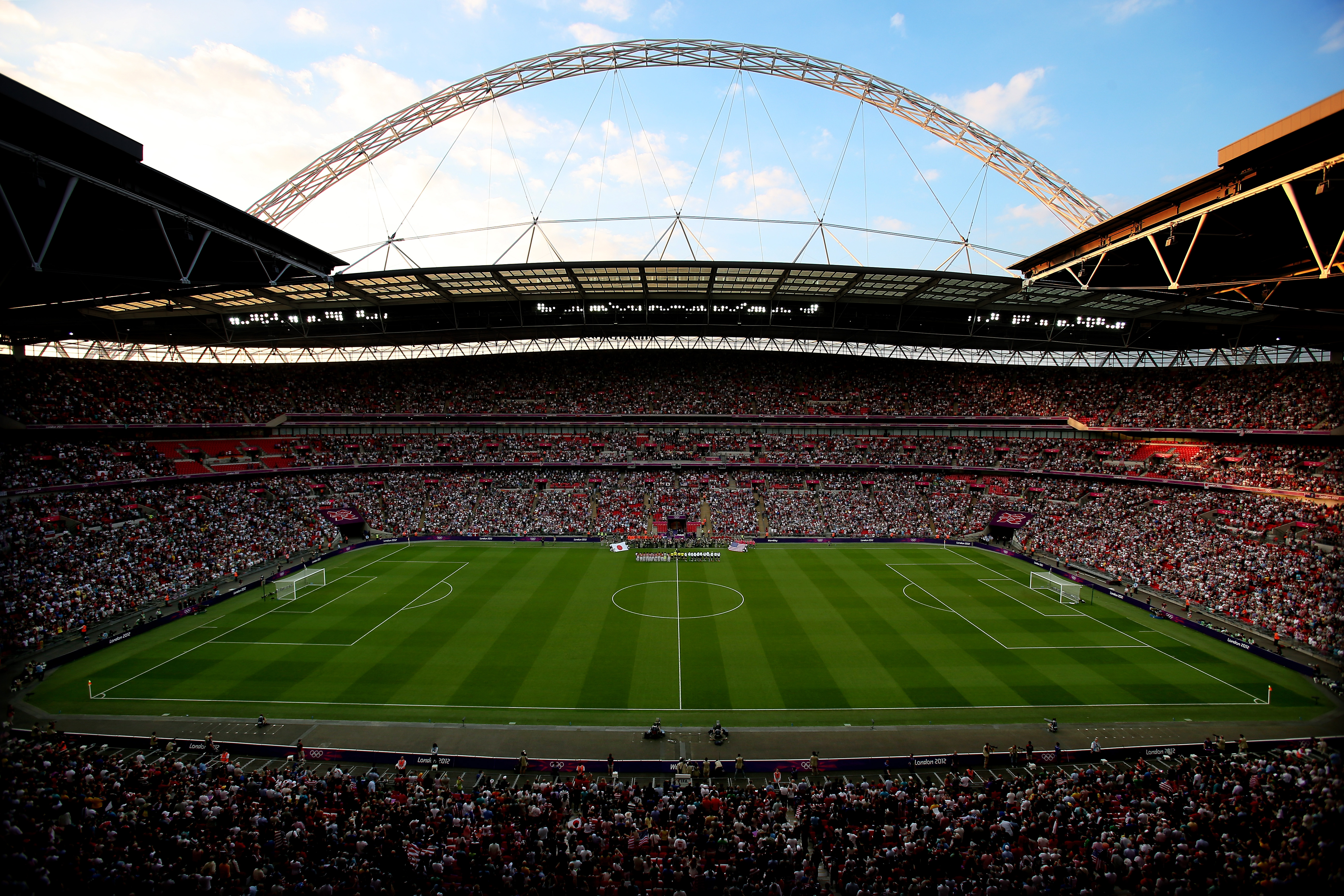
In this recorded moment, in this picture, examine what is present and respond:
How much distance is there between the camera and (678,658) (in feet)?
80.3

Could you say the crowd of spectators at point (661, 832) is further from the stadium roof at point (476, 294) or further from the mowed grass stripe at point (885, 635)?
the stadium roof at point (476, 294)

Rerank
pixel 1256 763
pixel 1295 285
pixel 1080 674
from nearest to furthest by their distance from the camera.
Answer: pixel 1256 763 → pixel 1080 674 → pixel 1295 285

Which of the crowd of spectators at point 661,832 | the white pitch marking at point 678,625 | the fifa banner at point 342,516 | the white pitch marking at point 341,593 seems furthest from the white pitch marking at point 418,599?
the white pitch marking at point 678,625

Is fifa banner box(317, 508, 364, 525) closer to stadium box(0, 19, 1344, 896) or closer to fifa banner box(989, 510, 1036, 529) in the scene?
stadium box(0, 19, 1344, 896)

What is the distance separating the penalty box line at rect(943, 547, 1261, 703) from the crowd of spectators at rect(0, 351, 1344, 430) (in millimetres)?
25265

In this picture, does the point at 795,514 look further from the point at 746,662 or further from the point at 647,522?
the point at 746,662

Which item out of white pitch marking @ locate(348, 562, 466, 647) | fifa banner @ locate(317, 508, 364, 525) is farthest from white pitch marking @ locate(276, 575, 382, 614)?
fifa banner @ locate(317, 508, 364, 525)

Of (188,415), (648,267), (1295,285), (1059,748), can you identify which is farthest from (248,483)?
(1295,285)

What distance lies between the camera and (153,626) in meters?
27.5

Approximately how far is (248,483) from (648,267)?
120 feet

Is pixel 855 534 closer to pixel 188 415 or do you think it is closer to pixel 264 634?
pixel 264 634

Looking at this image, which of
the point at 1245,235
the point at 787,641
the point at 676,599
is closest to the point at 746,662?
the point at 787,641

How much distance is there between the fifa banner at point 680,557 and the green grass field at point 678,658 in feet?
11.8

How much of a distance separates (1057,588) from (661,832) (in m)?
32.1
